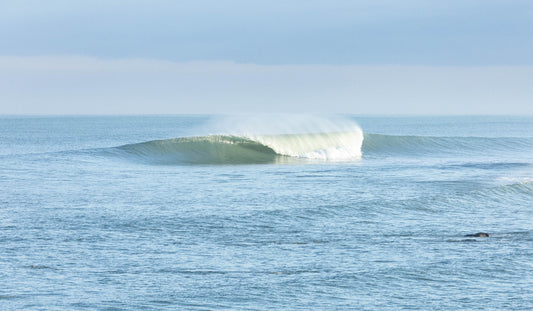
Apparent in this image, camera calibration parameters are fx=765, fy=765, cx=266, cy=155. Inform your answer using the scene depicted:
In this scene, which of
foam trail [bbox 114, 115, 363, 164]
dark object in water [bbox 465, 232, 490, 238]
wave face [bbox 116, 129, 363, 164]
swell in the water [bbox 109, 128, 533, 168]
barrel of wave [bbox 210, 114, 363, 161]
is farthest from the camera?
barrel of wave [bbox 210, 114, 363, 161]

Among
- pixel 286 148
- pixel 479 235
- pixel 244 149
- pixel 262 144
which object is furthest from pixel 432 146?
pixel 479 235

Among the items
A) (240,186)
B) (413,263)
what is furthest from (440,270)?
(240,186)

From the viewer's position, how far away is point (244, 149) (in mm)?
37812

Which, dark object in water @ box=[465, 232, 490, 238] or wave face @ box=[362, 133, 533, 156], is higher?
wave face @ box=[362, 133, 533, 156]

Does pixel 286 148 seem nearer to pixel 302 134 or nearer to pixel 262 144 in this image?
pixel 262 144

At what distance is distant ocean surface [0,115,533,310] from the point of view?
9797 mm

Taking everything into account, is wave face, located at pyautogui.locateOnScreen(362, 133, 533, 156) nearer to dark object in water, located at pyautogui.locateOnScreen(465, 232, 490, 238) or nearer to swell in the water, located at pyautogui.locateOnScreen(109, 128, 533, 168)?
swell in the water, located at pyautogui.locateOnScreen(109, 128, 533, 168)

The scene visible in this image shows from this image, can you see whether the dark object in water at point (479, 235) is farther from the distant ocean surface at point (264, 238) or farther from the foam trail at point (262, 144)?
the foam trail at point (262, 144)

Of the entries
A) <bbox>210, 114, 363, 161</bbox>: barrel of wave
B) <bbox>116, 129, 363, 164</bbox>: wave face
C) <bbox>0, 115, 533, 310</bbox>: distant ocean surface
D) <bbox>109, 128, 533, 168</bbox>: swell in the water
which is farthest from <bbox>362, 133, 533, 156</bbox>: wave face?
<bbox>0, 115, 533, 310</bbox>: distant ocean surface

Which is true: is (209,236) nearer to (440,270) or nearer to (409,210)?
(440,270)

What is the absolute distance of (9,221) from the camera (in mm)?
15070

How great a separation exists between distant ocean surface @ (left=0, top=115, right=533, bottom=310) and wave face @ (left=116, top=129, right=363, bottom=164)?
5.83 meters

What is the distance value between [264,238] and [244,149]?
79.6ft

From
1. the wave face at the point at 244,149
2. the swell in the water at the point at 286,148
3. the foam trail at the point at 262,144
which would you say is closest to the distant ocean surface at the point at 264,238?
the wave face at the point at 244,149
